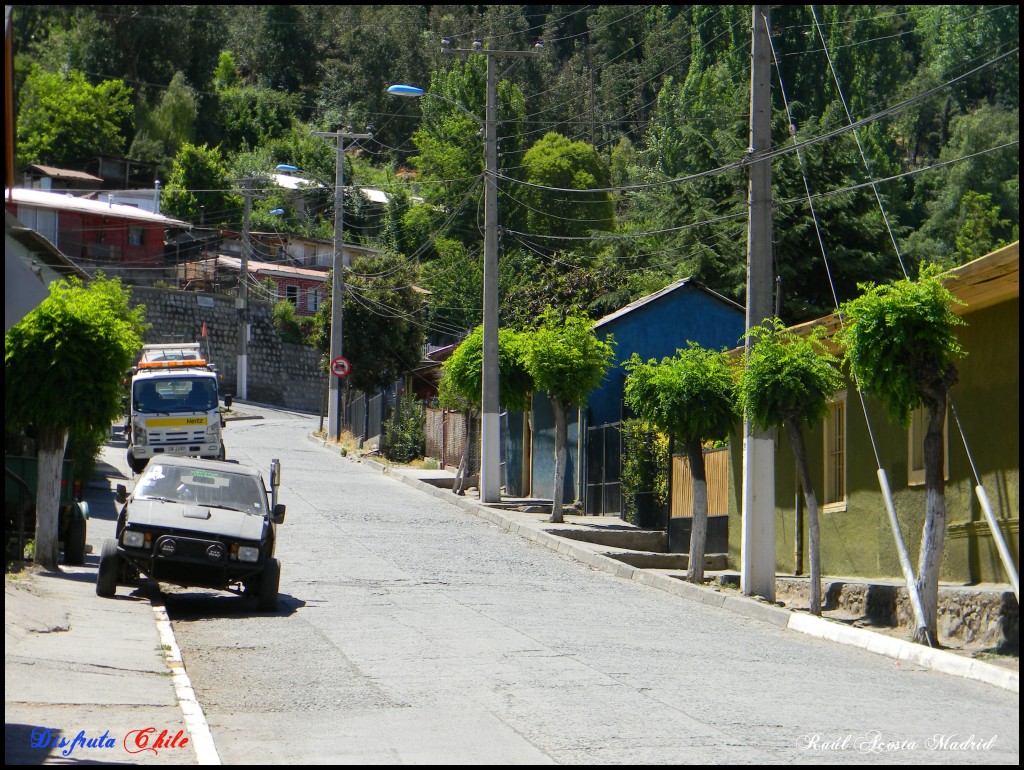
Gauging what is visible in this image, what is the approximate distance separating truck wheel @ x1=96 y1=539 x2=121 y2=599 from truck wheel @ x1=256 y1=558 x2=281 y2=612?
172cm

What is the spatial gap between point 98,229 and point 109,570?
5261cm

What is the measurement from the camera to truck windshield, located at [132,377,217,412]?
107ft

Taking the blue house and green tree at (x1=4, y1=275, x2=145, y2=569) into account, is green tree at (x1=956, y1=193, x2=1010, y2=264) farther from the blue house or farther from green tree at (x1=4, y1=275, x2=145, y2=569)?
green tree at (x1=4, y1=275, x2=145, y2=569)

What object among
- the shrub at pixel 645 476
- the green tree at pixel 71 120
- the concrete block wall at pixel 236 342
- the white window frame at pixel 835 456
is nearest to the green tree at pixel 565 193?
the concrete block wall at pixel 236 342

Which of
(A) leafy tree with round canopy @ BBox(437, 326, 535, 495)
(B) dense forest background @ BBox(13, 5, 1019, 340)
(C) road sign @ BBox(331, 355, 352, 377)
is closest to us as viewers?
(B) dense forest background @ BBox(13, 5, 1019, 340)

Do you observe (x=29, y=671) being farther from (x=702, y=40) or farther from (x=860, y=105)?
(x=702, y=40)

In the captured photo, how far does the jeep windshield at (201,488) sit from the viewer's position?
50.8ft

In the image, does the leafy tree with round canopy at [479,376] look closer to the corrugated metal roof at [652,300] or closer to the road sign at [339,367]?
the corrugated metal roof at [652,300]

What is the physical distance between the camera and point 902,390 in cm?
1294

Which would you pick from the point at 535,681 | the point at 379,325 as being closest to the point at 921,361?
the point at 535,681

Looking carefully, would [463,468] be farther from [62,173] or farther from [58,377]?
[62,173]

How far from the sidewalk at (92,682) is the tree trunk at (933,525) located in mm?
7495

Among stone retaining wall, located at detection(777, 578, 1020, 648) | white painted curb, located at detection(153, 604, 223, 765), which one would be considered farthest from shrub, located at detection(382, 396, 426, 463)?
white painted curb, located at detection(153, 604, 223, 765)

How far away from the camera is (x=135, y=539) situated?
14438mm
